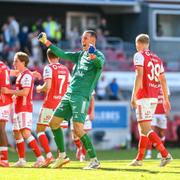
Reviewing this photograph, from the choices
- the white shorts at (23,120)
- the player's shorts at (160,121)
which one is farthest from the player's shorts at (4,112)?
the player's shorts at (160,121)

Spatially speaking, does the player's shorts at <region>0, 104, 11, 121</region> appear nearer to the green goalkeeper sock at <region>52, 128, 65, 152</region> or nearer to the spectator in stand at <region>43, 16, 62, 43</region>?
the green goalkeeper sock at <region>52, 128, 65, 152</region>

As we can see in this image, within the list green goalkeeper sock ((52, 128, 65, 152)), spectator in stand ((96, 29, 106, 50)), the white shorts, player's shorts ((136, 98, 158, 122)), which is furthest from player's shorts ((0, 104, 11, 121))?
spectator in stand ((96, 29, 106, 50))

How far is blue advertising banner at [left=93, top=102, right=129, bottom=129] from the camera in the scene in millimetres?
27402

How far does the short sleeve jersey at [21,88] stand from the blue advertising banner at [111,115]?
11954mm

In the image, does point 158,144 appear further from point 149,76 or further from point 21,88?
point 21,88

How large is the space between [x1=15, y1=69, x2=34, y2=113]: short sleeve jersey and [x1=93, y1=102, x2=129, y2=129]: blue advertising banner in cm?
1195

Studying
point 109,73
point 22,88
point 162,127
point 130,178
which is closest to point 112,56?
point 109,73

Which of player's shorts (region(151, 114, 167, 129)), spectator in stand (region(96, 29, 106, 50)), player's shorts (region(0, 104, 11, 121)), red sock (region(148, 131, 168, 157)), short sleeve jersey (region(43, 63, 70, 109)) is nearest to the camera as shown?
red sock (region(148, 131, 168, 157))

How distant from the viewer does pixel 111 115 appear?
27.6 m

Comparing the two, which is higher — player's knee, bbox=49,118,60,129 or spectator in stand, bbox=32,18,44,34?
spectator in stand, bbox=32,18,44,34

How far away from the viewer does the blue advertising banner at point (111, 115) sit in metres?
27.4

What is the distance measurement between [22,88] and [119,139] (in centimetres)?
1276

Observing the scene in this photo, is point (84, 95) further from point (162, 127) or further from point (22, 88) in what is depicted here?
point (162, 127)

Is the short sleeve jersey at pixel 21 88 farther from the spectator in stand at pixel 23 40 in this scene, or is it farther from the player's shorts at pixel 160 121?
the spectator in stand at pixel 23 40
